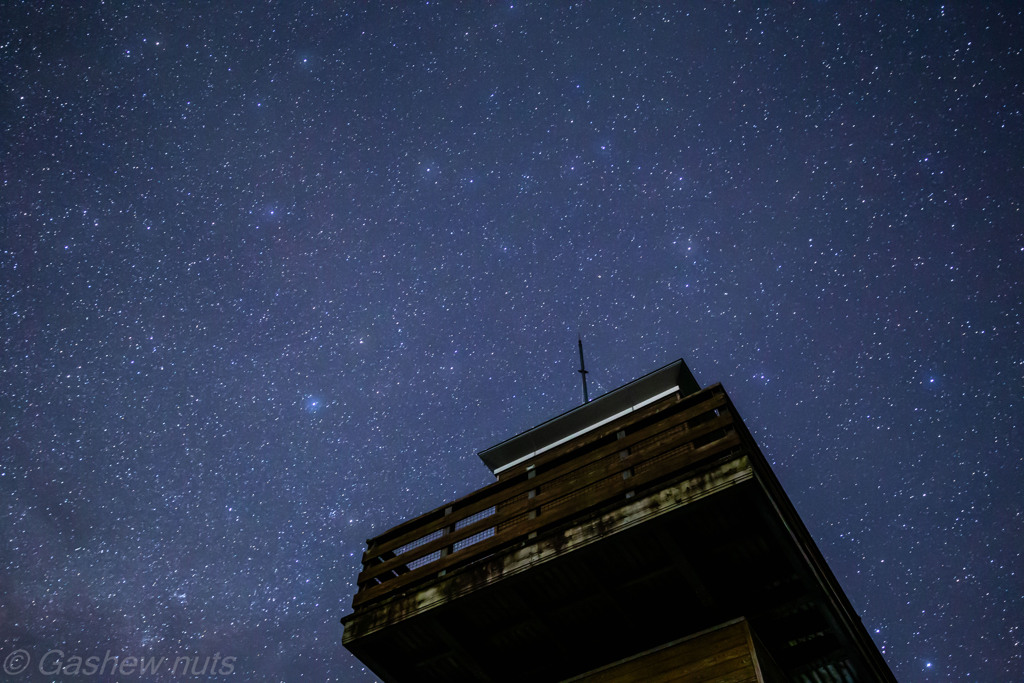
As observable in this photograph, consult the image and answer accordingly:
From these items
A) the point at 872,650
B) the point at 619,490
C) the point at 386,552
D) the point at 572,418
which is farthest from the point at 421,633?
the point at 872,650

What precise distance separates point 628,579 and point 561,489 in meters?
1.72

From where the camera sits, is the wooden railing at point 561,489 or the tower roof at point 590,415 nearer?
the wooden railing at point 561,489

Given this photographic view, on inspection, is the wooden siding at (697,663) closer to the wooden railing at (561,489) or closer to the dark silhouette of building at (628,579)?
the dark silhouette of building at (628,579)

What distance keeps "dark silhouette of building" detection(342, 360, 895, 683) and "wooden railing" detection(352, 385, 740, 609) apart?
27mm

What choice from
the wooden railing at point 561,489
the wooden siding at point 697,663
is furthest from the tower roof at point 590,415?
the wooden siding at point 697,663

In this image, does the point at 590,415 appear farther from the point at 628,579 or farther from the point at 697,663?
the point at 697,663

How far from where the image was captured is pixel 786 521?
10.3 meters

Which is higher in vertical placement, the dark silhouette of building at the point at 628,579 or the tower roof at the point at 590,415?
the tower roof at the point at 590,415

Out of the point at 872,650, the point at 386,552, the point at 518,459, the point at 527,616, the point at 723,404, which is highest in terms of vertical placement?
the point at 518,459

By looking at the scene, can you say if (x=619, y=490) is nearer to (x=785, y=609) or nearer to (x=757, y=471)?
(x=757, y=471)

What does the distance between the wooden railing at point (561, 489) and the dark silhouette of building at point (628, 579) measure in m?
0.03

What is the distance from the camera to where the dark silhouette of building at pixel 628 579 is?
1016cm

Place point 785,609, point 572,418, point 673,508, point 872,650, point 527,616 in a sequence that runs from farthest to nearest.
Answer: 1. point 572,418
2. point 872,650
3. point 527,616
4. point 785,609
5. point 673,508

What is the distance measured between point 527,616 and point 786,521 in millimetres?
4222
